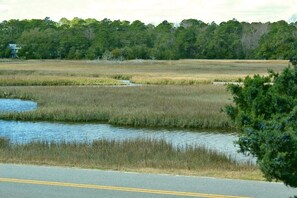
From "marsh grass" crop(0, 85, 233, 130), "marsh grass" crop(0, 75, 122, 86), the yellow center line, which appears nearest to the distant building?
"marsh grass" crop(0, 75, 122, 86)

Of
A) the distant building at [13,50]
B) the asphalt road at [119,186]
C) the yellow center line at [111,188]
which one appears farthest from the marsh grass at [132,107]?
the distant building at [13,50]

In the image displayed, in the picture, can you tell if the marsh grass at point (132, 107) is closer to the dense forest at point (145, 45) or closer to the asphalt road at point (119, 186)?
the asphalt road at point (119, 186)

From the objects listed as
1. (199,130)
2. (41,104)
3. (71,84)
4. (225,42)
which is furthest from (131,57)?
(199,130)

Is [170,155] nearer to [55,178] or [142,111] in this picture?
[55,178]

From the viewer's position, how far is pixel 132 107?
38.4 metres

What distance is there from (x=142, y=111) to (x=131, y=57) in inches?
4286

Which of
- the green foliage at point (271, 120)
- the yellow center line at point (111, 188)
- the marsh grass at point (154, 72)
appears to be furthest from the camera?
the marsh grass at point (154, 72)

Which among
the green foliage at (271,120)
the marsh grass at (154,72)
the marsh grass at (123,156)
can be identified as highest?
the green foliage at (271,120)

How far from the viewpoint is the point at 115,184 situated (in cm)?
1072

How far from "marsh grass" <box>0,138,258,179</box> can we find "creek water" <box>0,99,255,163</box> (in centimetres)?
427

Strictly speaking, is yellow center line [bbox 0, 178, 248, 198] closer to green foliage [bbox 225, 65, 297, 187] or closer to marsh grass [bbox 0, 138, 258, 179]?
green foliage [bbox 225, 65, 297, 187]

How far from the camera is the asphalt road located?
389 inches

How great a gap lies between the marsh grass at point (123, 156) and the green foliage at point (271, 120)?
495 cm

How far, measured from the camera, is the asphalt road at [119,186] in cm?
988
